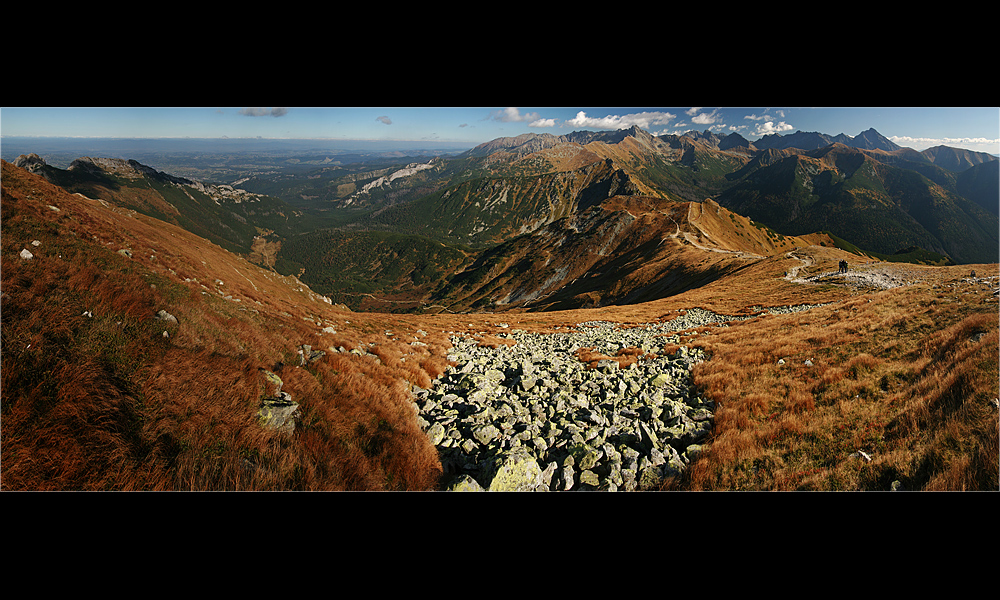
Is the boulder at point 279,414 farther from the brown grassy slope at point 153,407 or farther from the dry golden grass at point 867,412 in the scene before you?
the dry golden grass at point 867,412

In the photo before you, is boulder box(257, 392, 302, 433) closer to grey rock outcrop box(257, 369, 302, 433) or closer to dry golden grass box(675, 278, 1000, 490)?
grey rock outcrop box(257, 369, 302, 433)

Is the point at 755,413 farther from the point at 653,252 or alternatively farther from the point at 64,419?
the point at 653,252

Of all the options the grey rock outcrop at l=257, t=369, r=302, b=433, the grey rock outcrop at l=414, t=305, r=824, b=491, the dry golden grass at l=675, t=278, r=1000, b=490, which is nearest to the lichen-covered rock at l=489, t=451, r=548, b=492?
the grey rock outcrop at l=414, t=305, r=824, b=491

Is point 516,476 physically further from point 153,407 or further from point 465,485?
point 153,407

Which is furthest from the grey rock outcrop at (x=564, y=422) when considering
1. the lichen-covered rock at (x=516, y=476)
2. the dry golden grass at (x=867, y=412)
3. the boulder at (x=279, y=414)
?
the boulder at (x=279, y=414)

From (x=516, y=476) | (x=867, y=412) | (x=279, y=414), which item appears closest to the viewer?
(x=279, y=414)

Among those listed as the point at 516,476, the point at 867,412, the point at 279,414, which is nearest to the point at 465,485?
the point at 516,476

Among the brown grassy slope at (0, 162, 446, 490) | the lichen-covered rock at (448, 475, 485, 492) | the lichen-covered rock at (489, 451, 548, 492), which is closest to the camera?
the brown grassy slope at (0, 162, 446, 490)
